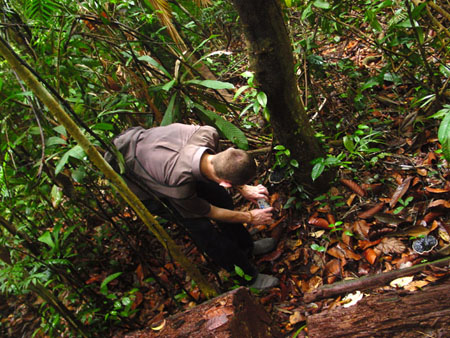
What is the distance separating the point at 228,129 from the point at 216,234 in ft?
2.75

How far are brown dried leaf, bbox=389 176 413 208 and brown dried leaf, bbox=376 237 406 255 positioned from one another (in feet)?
0.87

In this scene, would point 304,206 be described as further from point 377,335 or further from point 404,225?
point 377,335

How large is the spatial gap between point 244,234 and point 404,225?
1.18m

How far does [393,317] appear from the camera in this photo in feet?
4.83

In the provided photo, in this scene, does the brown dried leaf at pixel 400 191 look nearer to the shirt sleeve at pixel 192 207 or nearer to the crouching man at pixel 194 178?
the crouching man at pixel 194 178

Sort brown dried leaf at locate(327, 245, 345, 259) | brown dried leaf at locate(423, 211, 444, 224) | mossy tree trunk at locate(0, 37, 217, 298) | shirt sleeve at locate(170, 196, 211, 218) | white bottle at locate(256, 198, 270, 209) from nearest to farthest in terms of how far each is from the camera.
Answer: mossy tree trunk at locate(0, 37, 217, 298), shirt sleeve at locate(170, 196, 211, 218), brown dried leaf at locate(423, 211, 444, 224), brown dried leaf at locate(327, 245, 345, 259), white bottle at locate(256, 198, 270, 209)

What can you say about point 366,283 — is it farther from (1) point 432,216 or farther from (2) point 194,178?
(2) point 194,178

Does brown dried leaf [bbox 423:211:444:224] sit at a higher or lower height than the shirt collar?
lower

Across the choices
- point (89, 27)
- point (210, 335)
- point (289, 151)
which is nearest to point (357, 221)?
point (289, 151)

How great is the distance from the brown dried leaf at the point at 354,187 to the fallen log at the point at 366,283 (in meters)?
0.70

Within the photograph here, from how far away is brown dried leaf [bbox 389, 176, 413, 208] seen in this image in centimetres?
223

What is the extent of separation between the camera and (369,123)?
275 centimetres

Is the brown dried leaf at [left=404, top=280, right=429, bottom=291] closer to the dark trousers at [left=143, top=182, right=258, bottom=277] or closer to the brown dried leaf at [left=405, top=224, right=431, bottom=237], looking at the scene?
the brown dried leaf at [left=405, top=224, right=431, bottom=237]

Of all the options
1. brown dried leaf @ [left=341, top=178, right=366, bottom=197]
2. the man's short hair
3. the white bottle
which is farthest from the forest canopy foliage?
the man's short hair
